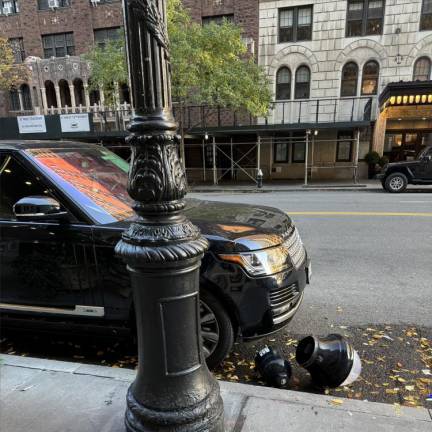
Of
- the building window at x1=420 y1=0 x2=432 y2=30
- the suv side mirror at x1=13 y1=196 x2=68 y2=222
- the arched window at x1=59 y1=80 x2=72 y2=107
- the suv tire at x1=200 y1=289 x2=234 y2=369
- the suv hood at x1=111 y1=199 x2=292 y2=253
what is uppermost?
the building window at x1=420 y1=0 x2=432 y2=30

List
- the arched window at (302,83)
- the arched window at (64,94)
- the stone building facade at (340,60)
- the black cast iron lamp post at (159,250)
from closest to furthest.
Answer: the black cast iron lamp post at (159,250) < the stone building facade at (340,60) < the arched window at (302,83) < the arched window at (64,94)

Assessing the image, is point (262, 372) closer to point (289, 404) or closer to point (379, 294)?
point (289, 404)

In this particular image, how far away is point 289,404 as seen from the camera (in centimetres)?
239

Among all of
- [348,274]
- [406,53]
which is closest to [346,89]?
[406,53]

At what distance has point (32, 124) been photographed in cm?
2086

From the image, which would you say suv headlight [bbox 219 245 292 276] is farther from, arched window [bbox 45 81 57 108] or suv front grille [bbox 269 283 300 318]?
arched window [bbox 45 81 57 108]

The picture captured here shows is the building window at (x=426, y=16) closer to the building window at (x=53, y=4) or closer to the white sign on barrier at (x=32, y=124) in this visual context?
the white sign on barrier at (x=32, y=124)

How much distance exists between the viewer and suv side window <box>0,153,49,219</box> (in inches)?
123

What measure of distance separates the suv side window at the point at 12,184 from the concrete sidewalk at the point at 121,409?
139cm

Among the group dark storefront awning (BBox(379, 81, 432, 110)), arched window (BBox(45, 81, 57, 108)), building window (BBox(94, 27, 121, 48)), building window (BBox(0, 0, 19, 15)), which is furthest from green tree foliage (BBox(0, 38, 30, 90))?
dark storefront awning (BBox(379, 81, 432, 110))

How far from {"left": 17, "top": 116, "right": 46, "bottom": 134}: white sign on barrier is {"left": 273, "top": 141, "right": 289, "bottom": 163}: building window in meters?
13.3

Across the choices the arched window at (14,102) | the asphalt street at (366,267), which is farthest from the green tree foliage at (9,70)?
the asphalt street at (366,267)

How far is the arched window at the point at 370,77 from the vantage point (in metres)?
19.6

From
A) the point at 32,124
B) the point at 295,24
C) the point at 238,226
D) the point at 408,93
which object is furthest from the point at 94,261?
the point at 295,24
